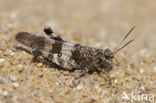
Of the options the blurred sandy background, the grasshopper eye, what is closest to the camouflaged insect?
the grasshopper eye

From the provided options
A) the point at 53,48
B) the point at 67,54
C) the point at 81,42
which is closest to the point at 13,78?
the point at 53,48

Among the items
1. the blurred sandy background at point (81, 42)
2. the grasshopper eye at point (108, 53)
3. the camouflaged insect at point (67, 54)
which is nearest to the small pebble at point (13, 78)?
the blurred sandy background at point (81, 42)

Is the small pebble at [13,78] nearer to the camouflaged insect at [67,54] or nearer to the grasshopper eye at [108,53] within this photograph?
the camouflaged insect at [67,54]

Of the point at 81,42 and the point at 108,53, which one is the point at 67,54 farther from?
the point at 81,42

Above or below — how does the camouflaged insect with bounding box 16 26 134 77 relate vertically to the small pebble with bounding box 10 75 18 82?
above

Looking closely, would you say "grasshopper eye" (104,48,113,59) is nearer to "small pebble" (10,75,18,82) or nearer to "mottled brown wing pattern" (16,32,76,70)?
"mottled brown wing pattern" (16,32,76,70)
